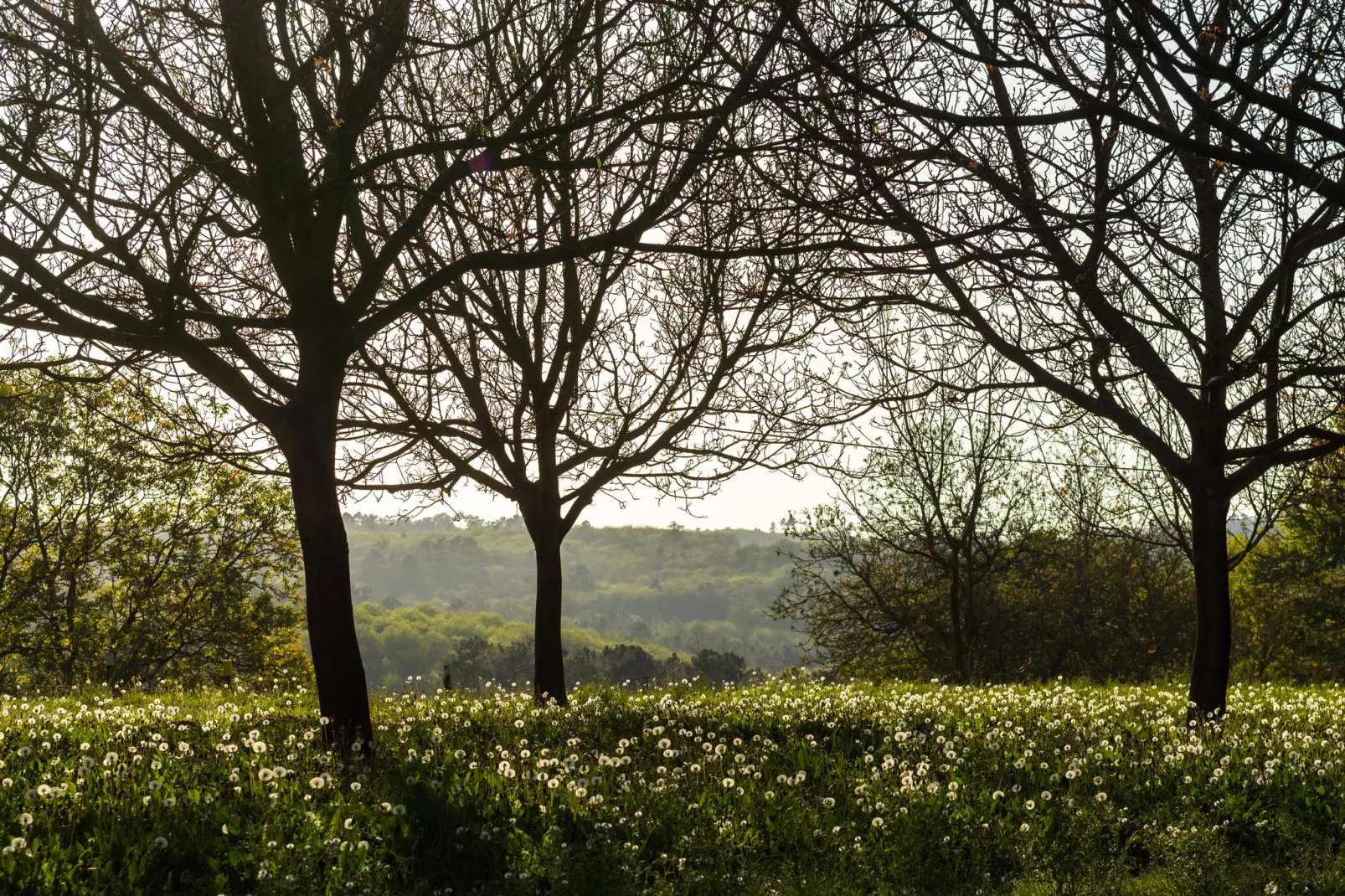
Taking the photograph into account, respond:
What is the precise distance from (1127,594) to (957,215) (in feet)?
87.1

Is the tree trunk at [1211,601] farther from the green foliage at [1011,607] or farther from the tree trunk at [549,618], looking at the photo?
the green foliage at [1011,607]

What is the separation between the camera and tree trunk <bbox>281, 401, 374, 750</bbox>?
7543mm

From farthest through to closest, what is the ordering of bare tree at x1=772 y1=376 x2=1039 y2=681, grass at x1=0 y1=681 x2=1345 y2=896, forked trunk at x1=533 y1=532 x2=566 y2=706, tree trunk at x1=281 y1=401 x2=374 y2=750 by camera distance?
bare tree at x1=772 y1=376 x2=1039 y2=681 → forked trunk at x1=533 y1=532 x2=566 y2=706 → tree trunk at x1=281 y1=401 x2=374 y2=750 → grass at x1=0 y1=681 x2=1345 y2=896

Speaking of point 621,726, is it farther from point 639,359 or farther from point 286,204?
point 286,204

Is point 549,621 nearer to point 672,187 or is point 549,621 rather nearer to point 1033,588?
point 672,187

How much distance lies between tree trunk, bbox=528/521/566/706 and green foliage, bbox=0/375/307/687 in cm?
1525

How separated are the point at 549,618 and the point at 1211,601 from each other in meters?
7.38

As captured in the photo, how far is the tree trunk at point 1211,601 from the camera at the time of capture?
33.1ft

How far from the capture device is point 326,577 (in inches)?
297

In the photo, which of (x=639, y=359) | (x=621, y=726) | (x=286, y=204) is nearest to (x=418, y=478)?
(x=639, y=359)

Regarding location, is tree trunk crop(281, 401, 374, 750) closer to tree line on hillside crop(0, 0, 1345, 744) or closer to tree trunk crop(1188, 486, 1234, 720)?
tree line on hillside crop(0, 0, 1345, 744)

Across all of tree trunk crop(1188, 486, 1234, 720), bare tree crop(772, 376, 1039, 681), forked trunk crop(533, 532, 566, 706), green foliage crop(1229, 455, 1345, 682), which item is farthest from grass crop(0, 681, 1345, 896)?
green foliage crop(1229, 455, 1345, 682)

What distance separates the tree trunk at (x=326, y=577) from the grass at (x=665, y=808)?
0.42m

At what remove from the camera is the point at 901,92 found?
6.82 m
